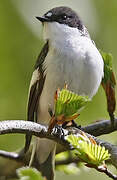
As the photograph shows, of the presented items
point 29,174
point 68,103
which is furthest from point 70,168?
point 29,174

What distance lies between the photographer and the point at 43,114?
4.96 metres

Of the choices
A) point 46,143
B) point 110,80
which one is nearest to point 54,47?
point 46,143

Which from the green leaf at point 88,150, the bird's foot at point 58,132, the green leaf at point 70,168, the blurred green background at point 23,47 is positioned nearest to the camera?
the green leaf at point 88,150

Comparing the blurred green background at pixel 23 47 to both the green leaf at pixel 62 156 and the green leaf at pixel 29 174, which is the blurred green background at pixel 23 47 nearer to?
the green leaf at pixel 62 156

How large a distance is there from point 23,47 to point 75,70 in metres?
1.30

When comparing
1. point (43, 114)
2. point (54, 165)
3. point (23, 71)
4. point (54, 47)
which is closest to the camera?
point (54, 165)

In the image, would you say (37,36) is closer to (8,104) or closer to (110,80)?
(8,104)

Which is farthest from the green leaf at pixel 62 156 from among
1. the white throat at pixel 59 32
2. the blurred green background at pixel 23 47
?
the white throat at pixel 59 32

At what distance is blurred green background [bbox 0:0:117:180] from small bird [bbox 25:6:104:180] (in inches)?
14.5

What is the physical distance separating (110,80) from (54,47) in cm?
166

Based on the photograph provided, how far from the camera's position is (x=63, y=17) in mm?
4988

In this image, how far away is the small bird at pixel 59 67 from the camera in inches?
172

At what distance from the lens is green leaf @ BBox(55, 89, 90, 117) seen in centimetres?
210

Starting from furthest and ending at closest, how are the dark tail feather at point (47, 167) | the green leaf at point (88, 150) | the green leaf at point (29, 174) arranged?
the dark tail feather at point (47, 167), the green leaf at point (88, 150), the green leaf at point (29, 174)
